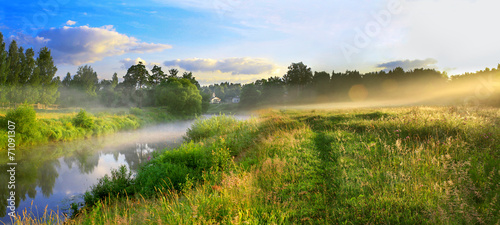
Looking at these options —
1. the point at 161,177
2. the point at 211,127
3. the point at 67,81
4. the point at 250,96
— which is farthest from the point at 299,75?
the point at 67,81

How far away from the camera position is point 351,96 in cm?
5594

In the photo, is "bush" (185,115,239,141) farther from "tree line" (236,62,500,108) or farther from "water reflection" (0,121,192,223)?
"tree line" (236,62,500,108)

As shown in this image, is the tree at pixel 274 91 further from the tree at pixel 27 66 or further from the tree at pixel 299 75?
the tree at pixel 27 66

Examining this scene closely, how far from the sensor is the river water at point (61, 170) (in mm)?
10711

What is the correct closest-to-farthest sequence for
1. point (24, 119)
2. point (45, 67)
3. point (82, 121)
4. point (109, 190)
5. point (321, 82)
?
point (109, 190)
point (24, 119)
point (82, 121)
point (45, 67)
point (321, 82)

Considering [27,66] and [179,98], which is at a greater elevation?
[27,66]

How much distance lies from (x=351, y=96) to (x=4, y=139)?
58.6 m

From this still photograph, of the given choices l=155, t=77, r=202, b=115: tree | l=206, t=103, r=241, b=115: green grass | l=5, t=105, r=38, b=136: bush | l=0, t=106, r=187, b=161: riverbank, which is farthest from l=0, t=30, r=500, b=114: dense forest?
l=5, t=105, r=38, b=136: bush

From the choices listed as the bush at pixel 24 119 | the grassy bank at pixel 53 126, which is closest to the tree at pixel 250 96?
the grassy bank at pixel 53 126

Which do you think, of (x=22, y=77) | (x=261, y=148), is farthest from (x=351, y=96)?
(x=22, y=77)

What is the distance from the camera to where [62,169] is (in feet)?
51.0

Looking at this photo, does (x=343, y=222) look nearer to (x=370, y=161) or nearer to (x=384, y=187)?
(x=384, y=187)

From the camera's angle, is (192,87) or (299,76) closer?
(192,87)

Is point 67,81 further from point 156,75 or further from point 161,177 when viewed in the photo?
point 161,177
